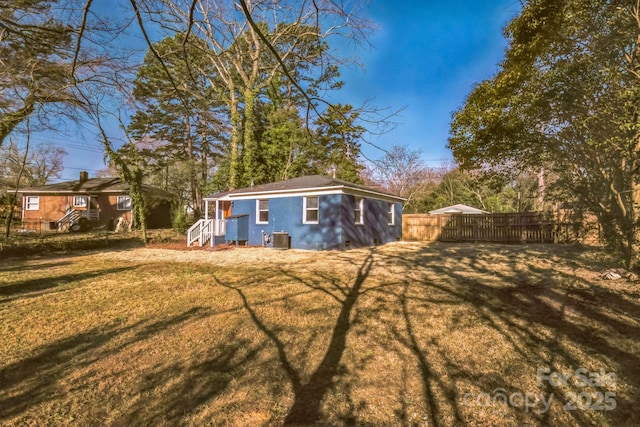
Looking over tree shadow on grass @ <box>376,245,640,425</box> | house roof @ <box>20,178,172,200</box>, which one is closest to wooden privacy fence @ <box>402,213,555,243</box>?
tree shadow on grass @ <box>376,245,640,425</box>

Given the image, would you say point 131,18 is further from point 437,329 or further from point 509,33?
point 509,33

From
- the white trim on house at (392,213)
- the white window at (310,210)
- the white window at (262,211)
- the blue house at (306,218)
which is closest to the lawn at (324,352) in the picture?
the blue house at (306,218)

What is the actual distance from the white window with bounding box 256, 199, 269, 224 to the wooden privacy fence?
9.04 metres

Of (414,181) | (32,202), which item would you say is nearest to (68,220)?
(32,202)

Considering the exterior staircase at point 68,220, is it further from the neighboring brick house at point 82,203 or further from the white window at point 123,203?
the white window at point 123,203

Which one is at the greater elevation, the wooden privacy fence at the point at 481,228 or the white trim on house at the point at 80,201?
the white trim on house at the point at 80,201

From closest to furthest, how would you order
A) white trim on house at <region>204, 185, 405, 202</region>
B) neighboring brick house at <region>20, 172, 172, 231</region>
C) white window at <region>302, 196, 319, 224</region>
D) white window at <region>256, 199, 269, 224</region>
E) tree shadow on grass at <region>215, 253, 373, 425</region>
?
tree shadow on grass at <region>215, 253, 373, 425</region>
white trim on house at <region>204, 185, 405, 202</region>
white window at <region>302, 196, 319, 224</region>
white window at <region>256, 199, 269, 224</region>
neighboring brick house at <region>20, 172, 172, 231</region>

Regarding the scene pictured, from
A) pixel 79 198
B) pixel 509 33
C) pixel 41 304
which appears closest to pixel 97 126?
pixel 41 304

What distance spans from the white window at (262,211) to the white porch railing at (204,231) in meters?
2.06

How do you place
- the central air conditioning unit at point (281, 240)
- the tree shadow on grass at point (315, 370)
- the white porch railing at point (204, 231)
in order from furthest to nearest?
the white porch railing at point (204, 231) < the central air conditioning unit at point (281, 240) < the tree shadow on grass at point (315, 370)

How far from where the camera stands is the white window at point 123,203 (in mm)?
24062

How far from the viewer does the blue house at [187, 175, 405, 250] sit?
42.5 feet

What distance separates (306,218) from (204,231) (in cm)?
547

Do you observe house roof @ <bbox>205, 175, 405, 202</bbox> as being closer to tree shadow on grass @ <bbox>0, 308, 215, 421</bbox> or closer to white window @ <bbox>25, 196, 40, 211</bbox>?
tree shadow on grass @ <bbox>0, 308, 215, 421</bbox>
